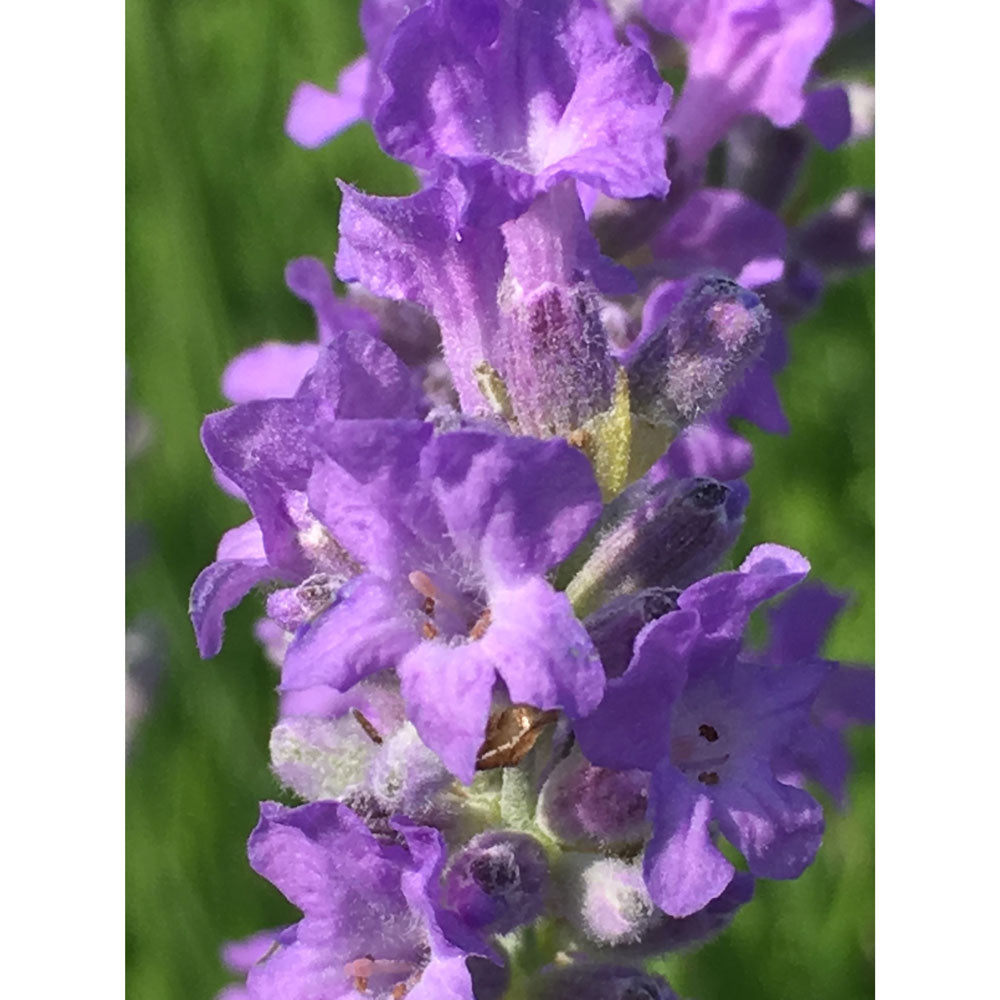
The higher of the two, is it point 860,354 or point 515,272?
point 515,272

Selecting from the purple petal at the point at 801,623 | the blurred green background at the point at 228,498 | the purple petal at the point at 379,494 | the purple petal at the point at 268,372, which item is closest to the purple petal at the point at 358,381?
the purple petal at the point at 379,494

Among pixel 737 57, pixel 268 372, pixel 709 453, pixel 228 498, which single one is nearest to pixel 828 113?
pixel 737 57

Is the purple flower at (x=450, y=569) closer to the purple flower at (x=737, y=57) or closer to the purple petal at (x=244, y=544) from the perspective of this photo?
the purple petal at (x=244, y=544)

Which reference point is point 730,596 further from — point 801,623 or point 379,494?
point 801,623

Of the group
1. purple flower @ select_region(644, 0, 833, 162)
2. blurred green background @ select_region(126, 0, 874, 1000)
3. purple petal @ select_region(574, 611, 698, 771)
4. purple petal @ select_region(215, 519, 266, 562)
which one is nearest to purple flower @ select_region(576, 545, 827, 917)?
purple petal @ select_region(574, 611, 698, 771)
